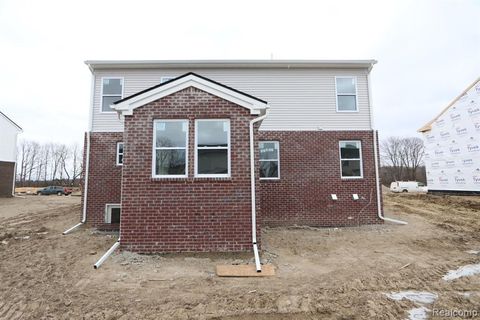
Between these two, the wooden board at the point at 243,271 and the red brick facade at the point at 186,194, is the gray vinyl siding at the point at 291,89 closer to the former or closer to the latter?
the red brick facade at the point at 186,194

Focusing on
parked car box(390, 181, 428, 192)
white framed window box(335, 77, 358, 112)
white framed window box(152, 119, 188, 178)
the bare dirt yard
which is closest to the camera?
the bare dirt yard

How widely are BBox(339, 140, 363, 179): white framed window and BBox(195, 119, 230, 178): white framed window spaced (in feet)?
19.2

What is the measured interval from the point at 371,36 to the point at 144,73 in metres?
12.4

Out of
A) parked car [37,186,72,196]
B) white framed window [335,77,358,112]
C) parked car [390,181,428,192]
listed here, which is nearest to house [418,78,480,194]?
parked car [390,181,428,192]

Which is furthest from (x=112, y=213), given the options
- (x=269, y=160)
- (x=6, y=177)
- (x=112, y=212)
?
(x=6, y=177)

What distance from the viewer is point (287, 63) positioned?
11086 millimetres

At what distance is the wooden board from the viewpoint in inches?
219

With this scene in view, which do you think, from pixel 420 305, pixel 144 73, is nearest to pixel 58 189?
pixel 144 73

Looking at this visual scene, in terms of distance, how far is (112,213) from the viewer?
1058 cm

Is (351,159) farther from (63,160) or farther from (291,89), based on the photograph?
(63,160)

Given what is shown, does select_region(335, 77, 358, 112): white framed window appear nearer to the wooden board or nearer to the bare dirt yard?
the bare dirt yard

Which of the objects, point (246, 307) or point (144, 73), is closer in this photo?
point (246, 307)

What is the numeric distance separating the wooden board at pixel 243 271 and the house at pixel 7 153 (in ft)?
95.3

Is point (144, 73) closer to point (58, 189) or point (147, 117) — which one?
point (147, 117)
